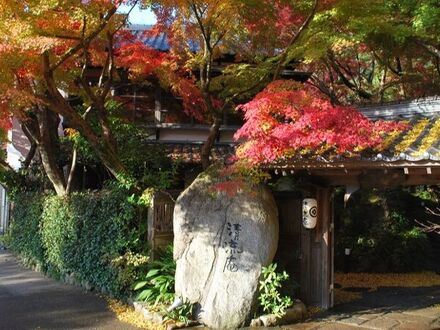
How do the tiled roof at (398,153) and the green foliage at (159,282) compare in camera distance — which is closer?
the tiled roof at (398,153)

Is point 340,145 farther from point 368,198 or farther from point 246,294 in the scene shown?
point 368,198

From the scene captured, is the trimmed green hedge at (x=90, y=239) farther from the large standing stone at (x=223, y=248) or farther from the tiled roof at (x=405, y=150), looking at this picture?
the tiled roof at (x=405, y=150)

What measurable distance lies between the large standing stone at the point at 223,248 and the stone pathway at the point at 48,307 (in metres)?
1.48

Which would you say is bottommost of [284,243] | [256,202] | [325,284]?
[325,284]

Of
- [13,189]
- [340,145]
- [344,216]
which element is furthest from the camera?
[13,189]

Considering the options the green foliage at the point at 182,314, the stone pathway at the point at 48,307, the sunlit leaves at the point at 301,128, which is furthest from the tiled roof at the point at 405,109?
the stone pathway at the point at 48,307

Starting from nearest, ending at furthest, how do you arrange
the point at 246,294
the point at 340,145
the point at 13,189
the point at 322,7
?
1. the point at 340,145
2. the point at 246,294
3. the point at 322,7
4. the point at 13,189

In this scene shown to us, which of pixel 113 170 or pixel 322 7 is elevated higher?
pixel 322 7

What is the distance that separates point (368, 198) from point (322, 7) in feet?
27.5

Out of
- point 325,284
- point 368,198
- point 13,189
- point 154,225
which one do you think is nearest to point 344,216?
point 368,198

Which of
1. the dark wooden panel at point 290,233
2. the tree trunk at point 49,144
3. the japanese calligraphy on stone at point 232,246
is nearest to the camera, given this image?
the japanese calligraphy on stone at point 232,246

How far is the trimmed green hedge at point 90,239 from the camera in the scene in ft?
36.0

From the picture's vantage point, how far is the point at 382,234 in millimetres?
16219

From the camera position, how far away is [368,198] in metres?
17.0
